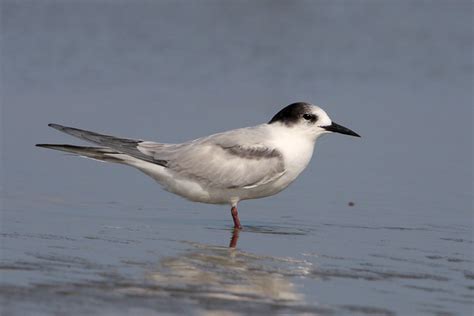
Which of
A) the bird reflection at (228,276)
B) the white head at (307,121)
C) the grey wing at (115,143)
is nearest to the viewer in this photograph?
the bird reflection at (228,276)

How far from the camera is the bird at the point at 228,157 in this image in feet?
22.6

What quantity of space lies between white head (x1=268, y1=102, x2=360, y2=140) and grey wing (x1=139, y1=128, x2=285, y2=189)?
221mm

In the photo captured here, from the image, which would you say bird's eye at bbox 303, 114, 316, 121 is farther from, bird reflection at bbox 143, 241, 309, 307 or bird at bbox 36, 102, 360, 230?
bird reflection at bbox 143, 241, 309, 307

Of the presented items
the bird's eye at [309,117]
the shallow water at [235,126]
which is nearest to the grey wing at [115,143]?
the shallow water at [235,126]

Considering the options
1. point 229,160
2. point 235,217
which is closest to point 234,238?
point 235,217

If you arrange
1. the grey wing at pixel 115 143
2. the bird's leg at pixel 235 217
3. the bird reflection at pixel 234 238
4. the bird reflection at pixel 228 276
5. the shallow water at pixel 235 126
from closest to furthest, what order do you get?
the bird reflection at pixel 228 276, the shallow water at pixel 235 126, the bird reflection at pixel 234 238, the bird's leg at pixel 235 217, the grey wing at pixel 115 143

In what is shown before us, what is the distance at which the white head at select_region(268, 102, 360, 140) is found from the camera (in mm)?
7059

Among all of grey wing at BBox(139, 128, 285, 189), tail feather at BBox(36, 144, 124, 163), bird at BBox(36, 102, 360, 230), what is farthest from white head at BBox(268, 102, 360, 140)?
tail feather at BBox(36, 144, 124, 163)

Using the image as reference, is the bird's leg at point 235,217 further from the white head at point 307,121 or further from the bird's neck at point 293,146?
the white head at point 307,121

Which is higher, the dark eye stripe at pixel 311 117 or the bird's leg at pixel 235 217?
the dark eye stripe at pixel 311 117

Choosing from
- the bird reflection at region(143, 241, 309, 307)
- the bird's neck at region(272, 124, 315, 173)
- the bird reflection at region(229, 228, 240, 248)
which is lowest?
the bird reflection at region(143, 241, 309, 307)

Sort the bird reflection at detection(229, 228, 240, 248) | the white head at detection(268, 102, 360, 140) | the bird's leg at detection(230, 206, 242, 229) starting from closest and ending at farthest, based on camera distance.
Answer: the bird reflection at detection(229, 228, 240, 248) → the bird's leg at detection(230, 206, 242, 229) → the white head at detection(268, 102, 360, 140)

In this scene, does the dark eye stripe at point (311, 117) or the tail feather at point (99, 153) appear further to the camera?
the dark eye stripe at point (311, 117)

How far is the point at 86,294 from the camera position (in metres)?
4.78
